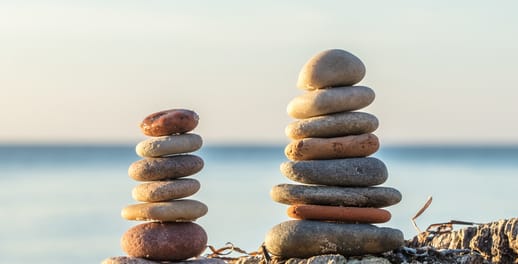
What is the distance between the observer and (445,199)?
104 feet

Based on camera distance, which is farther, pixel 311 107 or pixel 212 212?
pixel 212 212

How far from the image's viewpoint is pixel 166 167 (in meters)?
10.7

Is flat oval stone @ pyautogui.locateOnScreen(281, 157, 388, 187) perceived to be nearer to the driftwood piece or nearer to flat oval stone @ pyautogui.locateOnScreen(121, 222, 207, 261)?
the driftwood piece

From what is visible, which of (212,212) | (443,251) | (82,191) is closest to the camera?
(443,251)

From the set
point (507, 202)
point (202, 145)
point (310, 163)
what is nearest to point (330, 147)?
point (310, 163)

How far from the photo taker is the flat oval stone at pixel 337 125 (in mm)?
10711

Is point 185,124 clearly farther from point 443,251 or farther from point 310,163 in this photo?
point 443,251

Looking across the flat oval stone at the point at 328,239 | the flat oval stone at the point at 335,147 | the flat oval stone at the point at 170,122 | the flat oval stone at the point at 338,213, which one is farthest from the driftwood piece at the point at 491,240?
the flat oval stone at the point at 170,122

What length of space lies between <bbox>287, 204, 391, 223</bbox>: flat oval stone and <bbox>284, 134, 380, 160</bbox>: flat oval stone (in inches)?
17.7

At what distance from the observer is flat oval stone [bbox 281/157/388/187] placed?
10.6m

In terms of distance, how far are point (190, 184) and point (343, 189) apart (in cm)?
134

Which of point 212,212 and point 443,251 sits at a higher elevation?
point 212,212

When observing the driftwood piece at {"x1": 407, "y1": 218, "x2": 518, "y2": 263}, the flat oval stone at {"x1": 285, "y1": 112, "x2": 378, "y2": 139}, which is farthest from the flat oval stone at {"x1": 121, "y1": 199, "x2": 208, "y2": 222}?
the driftwood piece at {"x1": 407, "y1": 218, "x2": 518, "y2": 263}

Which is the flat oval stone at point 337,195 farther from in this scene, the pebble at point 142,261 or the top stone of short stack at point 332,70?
the top stone of short stack at point 332,70
